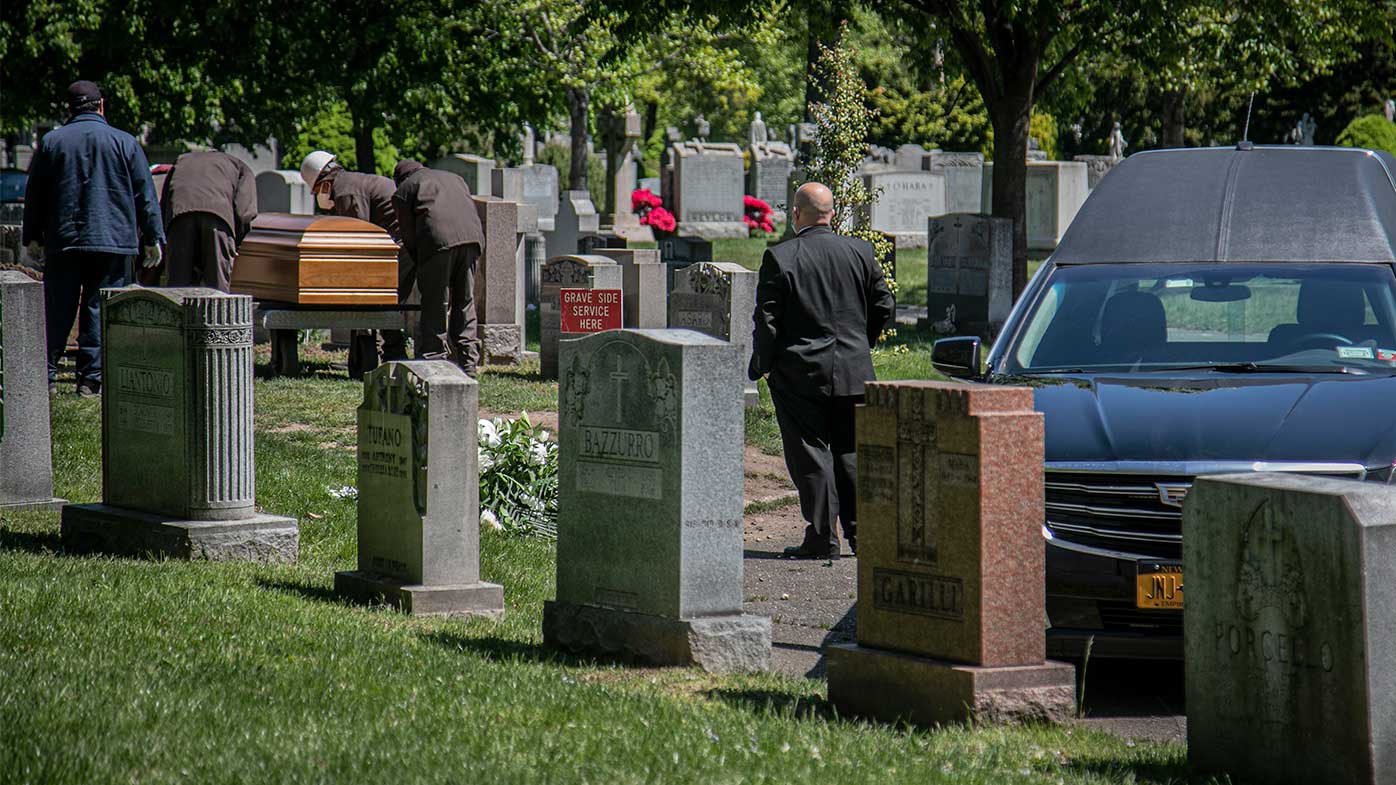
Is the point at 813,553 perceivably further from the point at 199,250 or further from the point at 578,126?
the point at 578,126

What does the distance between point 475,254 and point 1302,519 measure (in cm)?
1128

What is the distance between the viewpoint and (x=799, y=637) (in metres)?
8.01

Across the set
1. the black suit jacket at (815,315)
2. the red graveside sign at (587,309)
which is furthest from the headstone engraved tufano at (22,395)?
the red graveside sign at (587,309)

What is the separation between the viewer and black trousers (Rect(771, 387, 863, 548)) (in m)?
9.60

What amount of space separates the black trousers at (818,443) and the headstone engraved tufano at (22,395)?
3.84 m

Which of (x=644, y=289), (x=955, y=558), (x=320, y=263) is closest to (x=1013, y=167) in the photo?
(x=644, y=289)

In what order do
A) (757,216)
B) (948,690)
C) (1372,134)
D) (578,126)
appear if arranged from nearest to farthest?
1. (948,690)
2. (1372,134)
3. (578,126)
4. (757,216)

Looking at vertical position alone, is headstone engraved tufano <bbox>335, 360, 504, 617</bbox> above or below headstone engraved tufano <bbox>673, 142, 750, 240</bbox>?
below

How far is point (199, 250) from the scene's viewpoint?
15461mm

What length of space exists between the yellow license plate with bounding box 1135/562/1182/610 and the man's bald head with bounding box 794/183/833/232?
12.0 feet

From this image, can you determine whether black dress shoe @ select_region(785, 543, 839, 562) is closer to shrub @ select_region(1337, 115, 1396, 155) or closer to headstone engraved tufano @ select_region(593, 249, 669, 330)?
headstone engraved tufano @ select_region(593, 249, 669, 330)

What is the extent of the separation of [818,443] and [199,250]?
7.74 meters

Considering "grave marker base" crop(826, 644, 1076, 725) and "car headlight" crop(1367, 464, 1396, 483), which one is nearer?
"grave marker base" crop(826, 644, 1076, 725)

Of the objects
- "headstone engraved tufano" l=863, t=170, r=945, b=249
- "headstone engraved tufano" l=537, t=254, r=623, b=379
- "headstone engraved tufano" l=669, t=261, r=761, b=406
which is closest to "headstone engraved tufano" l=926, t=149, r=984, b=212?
"headstone engraved tufano" l=863, t=170, r=945, b=249
